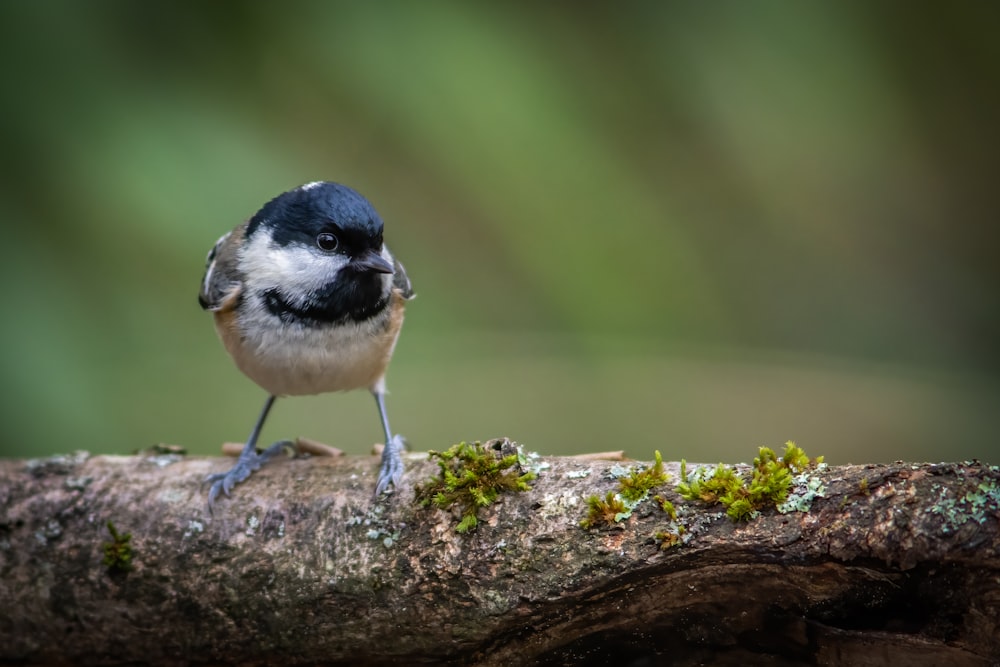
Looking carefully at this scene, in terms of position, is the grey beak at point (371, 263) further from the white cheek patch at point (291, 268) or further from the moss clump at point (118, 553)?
the moss clump at point (118, 553)

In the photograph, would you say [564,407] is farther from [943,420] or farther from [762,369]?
[943,420]

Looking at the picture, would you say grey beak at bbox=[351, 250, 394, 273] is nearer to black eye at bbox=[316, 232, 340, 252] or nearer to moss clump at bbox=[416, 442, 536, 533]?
black eye at bbox=[316, 232, 340, 252]

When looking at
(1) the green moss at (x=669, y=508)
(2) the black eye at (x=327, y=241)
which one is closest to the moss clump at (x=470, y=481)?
(1) the green moss at (x=669, y=508)

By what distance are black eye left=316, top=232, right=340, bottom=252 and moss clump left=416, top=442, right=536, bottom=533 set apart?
732 millimetres

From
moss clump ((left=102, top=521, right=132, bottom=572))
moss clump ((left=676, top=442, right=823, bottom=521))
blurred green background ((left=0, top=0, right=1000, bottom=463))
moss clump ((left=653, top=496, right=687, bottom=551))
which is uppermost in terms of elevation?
blurred green background ((left=0, top=0, right=1000, bottom=463))

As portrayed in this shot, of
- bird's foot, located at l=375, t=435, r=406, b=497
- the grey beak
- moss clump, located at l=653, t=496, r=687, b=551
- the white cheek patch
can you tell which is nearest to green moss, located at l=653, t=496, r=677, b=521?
moss clump, located at l=653, t=496, r=687, b=551

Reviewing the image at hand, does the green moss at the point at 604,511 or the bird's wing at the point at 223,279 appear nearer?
the green moss at the point at 604,511

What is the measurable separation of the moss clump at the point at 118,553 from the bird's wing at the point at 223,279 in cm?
68

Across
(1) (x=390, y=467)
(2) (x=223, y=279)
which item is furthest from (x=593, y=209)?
(1) (x=390, y=467)

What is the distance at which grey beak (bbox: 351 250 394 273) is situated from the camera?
2.40m

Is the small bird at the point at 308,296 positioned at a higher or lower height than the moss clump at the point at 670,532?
higher

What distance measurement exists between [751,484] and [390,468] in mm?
887

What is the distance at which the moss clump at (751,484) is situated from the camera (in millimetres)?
1691

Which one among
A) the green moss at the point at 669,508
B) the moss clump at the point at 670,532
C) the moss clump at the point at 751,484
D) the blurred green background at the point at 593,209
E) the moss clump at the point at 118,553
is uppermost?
the blurred green background at the point at 593,209
